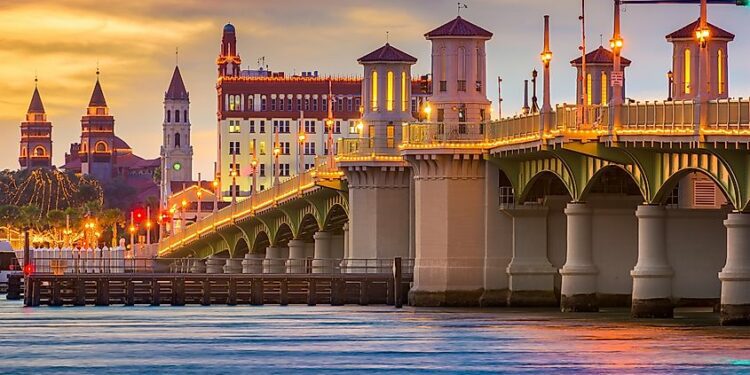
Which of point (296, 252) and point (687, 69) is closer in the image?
point (687, 69)

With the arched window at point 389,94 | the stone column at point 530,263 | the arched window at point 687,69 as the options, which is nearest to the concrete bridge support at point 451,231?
the stone column at point 530,263

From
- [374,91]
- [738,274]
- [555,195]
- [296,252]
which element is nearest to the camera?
[738,274]

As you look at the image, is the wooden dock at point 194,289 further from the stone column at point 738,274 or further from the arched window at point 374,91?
the stone column at point 738,274

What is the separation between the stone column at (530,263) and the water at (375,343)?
2.31m

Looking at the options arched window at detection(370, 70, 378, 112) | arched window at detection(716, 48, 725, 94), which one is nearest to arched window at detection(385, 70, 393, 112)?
arched window at detection(370, 70, 378, 112)

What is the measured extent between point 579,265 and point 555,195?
10879mm

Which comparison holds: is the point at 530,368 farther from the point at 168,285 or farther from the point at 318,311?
the point at 168,285

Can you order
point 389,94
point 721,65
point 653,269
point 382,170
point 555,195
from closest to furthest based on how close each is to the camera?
point 653,269
point 721,65
point 555,195
point 382,170
point 389,94

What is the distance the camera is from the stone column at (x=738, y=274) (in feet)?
330

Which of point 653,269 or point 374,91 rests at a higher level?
point 374,91

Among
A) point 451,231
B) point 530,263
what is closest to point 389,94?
point 451,231

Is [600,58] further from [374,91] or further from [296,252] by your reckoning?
[296,252]

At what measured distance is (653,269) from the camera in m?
109

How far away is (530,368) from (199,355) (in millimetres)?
13684
